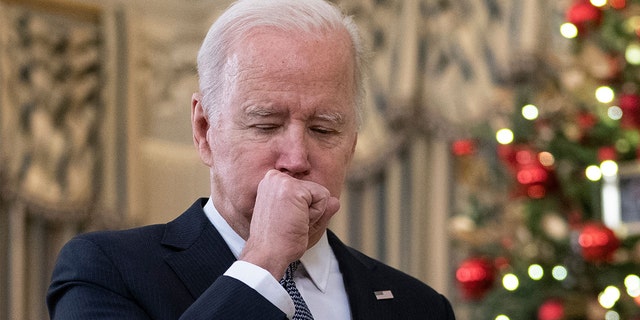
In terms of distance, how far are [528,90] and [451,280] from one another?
4.97 ft

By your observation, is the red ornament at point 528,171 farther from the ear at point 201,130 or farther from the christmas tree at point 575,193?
the ear at point 201,130

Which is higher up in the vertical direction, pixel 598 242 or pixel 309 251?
pixel 309 251

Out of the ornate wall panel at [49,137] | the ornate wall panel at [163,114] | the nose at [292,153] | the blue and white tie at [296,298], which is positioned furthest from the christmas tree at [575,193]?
the nose at [292,153]

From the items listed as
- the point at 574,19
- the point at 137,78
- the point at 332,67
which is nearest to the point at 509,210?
the point at 574,19

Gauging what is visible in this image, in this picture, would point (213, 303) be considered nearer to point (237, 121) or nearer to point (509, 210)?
point (237, 121)

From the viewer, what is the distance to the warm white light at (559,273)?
493cm

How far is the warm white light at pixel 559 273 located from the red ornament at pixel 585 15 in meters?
1.08

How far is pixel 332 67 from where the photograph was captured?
1707 mm

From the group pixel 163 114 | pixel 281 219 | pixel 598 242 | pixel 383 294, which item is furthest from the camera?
pixel 163 114

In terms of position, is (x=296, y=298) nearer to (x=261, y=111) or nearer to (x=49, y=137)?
(x=261, y=111)

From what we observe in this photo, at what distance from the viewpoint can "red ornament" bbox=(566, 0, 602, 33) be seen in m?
4.93

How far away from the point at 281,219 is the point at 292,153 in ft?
0.37

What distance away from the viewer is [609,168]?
15.7 ft

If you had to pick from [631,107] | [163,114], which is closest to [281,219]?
[631,107]
